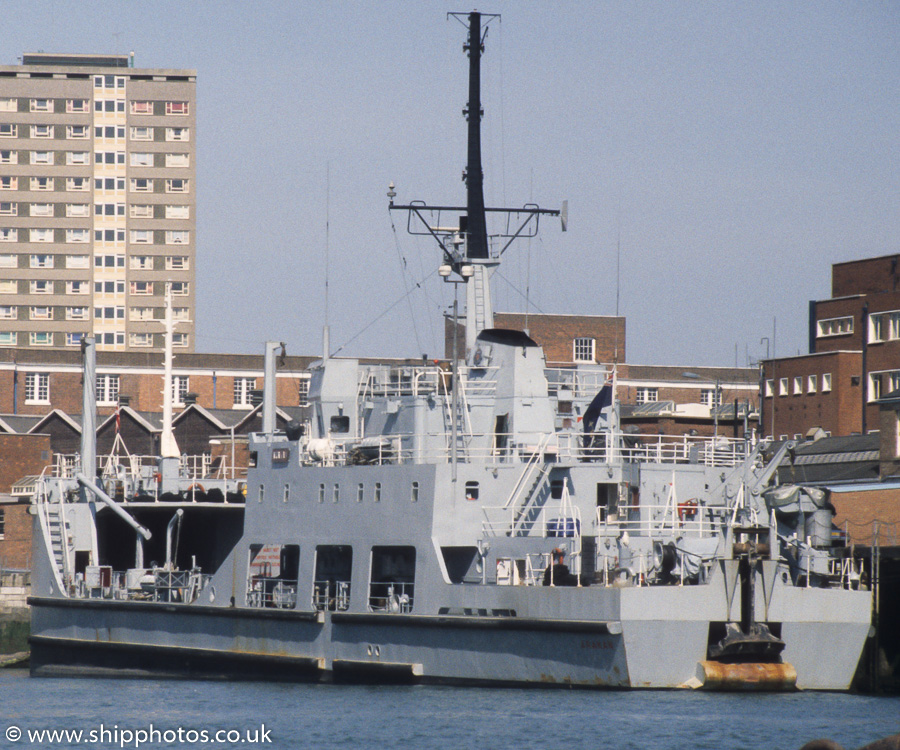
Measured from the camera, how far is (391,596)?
30594mm

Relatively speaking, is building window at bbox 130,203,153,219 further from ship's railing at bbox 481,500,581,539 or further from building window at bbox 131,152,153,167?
ship's railing at bbox 481,500,581,539

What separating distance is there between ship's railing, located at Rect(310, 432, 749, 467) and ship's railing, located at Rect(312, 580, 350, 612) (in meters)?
2.56

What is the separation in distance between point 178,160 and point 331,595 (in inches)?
2955

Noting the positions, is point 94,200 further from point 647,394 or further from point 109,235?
point 647,394

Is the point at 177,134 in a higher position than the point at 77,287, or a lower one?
higher

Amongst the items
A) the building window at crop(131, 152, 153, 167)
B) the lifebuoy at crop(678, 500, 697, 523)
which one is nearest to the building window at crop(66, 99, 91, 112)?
the building window at crop(131, 152, 153, 167)

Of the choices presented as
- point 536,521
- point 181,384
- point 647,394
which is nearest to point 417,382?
point 536,521

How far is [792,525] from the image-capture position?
3241 centimetres

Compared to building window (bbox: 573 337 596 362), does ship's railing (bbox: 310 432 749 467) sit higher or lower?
lower

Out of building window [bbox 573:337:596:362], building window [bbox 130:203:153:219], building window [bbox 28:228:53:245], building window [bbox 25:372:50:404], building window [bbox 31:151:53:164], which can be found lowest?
building window [bbox 25:372:50:404]

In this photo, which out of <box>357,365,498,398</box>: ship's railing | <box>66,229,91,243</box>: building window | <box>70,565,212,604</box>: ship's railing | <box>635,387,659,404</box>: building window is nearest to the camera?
<box>357,365,498,398</box>: ship's railing

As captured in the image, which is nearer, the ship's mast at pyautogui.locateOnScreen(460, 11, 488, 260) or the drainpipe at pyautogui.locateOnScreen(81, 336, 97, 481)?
the ship's mast at pyautogui.locateOnScreen(460, 11, 488, 260)

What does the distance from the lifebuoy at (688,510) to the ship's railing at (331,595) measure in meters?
6.95

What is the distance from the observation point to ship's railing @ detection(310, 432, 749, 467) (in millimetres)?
30969
